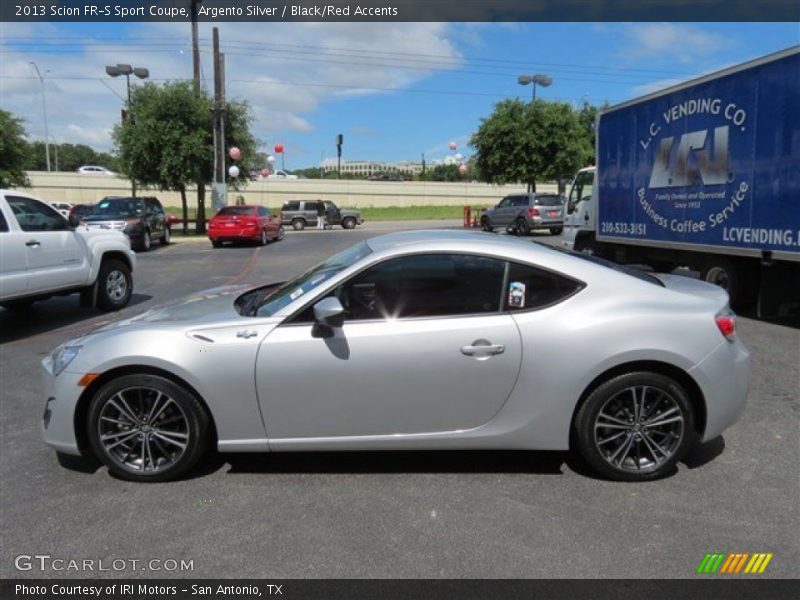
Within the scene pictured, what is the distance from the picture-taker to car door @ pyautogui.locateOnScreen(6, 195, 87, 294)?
324 inches

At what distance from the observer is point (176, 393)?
368 cm

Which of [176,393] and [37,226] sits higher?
[37,226]

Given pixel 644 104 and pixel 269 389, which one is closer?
pixel 269 389

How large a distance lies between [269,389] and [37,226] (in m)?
6.48

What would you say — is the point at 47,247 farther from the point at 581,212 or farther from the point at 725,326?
the point at 581,212

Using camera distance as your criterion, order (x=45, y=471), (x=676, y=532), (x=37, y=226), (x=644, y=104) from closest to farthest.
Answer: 1. (x=676, y=532)
2. (x=45, y=471)
3. (x=37, y=226)
4. (x=644, y=104)

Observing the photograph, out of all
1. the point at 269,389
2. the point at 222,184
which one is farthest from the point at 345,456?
the point at 222,184

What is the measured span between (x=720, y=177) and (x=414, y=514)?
24.7 feet

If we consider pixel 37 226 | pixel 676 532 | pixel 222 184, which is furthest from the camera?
pixel 222 184

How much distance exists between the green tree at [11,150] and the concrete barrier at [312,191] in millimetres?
29851

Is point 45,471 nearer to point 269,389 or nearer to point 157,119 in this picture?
point 269,389

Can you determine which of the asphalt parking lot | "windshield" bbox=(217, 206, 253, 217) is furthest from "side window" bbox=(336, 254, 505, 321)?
"windshield" bbox=(217, 206, 253, 217)

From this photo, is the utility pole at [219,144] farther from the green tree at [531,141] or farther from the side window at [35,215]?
the side window at [35,215]

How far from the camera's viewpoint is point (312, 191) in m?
73.1
